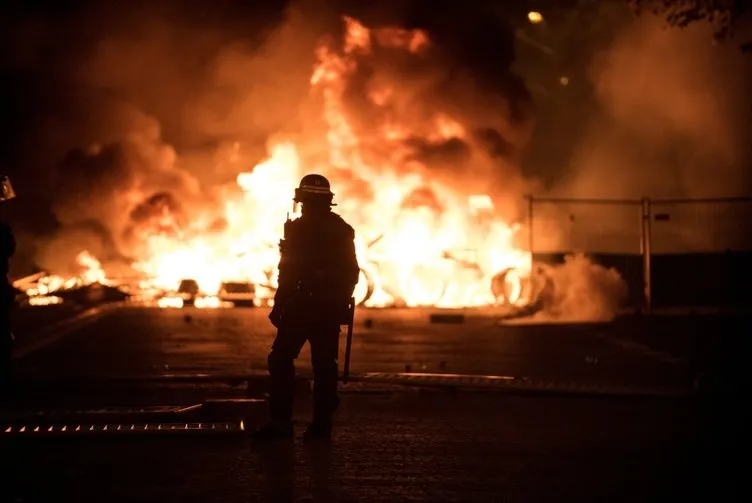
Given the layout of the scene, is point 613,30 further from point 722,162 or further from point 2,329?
point 2,329

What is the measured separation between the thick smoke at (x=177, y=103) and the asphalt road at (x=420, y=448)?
45.2 ft

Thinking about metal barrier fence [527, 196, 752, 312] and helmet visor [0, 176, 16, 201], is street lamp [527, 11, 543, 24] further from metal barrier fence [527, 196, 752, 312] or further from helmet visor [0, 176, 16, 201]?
helmet visor [0, 176, 16, 201]

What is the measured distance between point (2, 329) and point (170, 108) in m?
23.9

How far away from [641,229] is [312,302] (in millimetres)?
17104

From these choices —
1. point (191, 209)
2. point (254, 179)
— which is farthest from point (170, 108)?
point (254, 179)

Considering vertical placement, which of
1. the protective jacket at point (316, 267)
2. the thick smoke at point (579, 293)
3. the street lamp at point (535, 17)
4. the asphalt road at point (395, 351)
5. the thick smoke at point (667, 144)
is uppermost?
the street lamp at point (535, 17)

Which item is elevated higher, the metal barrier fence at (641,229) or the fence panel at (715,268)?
the metal barrier fence at (641,229)

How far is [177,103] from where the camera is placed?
33.2 m

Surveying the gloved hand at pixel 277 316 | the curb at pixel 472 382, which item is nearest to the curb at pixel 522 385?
the curb at pixel 472 382

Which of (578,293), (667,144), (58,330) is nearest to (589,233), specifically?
(667,144)

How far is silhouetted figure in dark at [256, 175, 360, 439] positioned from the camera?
7.41 metres

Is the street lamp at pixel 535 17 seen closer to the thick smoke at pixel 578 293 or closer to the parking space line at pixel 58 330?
the thick smoke at pixel 578 293

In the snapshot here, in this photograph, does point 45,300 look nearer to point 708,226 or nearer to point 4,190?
point 708,226

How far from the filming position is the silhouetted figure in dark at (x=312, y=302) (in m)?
7.41
